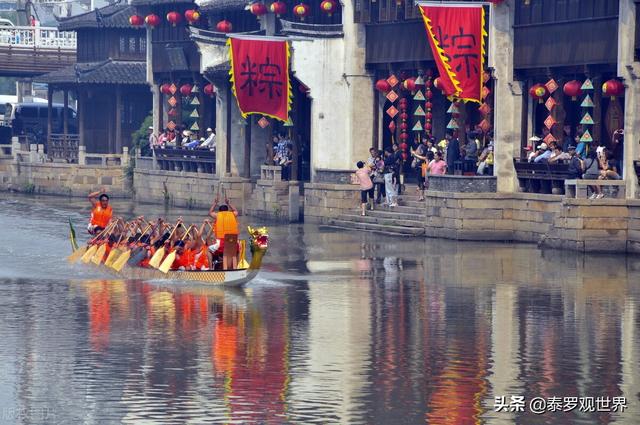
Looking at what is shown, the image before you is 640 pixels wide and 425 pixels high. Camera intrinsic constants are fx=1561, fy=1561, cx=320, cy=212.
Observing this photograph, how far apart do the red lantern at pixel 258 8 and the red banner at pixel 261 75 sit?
3.44 m

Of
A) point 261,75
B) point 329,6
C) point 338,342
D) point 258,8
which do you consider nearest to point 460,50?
point 329,6

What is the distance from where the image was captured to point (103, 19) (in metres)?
68.6

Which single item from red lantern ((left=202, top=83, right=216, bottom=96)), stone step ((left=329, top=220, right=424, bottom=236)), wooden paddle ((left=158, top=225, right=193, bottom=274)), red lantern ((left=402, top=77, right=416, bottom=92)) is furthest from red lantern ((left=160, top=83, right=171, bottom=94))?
wooden paddle ((left=158, top=225, right=193, bottom=274))

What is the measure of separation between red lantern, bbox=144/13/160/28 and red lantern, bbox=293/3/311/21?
12987mm

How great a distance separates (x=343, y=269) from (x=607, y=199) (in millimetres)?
6637

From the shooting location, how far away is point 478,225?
41.6m

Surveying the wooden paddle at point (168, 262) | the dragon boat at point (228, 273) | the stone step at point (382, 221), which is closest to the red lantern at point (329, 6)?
the stone step at point (382, 221)

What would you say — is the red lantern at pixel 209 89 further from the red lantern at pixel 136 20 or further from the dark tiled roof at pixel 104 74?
the dark tiled roof at pixel 104 74

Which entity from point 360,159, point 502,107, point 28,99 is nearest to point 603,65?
point 502,107

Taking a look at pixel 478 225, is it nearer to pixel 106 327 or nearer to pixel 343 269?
pixel 343 269

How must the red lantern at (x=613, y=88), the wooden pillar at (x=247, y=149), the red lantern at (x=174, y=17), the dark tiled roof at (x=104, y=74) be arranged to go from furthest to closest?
the dark tiled roof at (x=104, y=74) → the red lantern at (x=174, y=17) → the wooden pillar at (x=247, y=149) → the red lantern at (x=613, y=88)

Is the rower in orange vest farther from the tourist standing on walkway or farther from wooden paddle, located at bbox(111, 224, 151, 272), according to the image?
the tourist standing on walkway

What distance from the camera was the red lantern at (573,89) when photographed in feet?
133

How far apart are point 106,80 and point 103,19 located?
3.23 m
